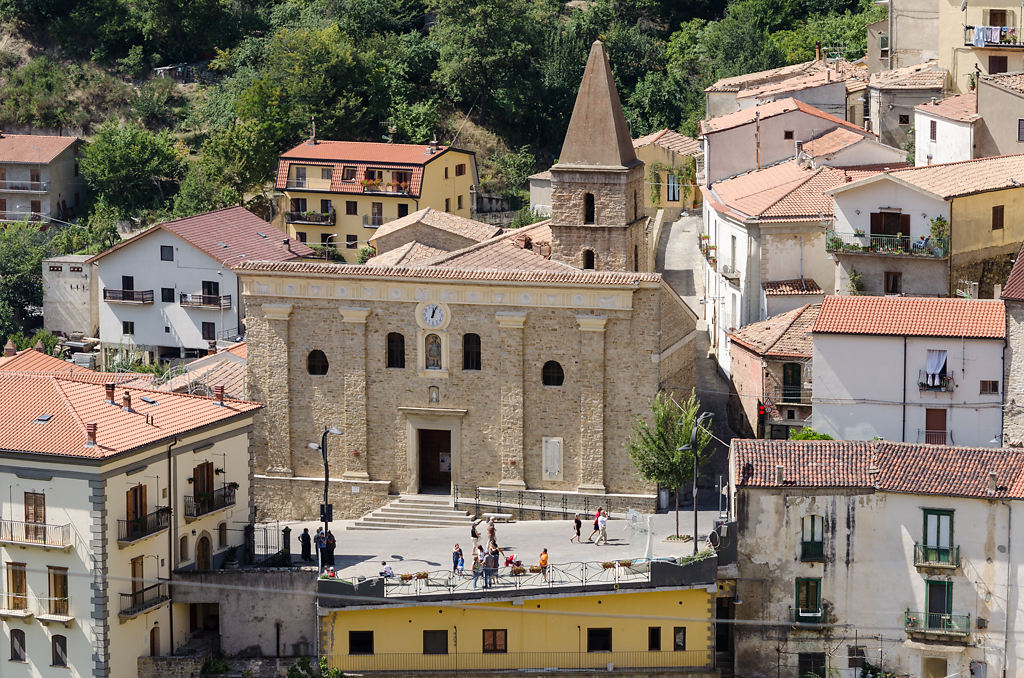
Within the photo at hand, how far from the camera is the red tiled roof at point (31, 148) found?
10406 centimetres

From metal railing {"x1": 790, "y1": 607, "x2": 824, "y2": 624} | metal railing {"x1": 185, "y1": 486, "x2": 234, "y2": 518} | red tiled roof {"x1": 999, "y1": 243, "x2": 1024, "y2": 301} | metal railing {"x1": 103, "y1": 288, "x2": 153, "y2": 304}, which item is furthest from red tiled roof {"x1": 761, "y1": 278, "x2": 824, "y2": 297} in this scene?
metal railing {"x1": 103, "y1": 288, "x2": 153, "y2": 304}

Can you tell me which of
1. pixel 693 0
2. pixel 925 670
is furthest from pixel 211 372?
pixel 693 0

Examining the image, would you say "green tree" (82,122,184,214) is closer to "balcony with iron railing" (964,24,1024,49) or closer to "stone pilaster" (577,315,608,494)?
"balcony with iron railing" (964,24,1024,49)

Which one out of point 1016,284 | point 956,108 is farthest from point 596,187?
point 956,108

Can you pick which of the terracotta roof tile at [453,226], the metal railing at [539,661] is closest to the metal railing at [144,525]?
the metal railing at [539,661]

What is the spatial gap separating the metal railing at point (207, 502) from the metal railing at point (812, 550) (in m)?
15.9

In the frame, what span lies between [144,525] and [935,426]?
22.2 m

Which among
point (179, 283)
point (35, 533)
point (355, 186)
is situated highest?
point (355, 186)

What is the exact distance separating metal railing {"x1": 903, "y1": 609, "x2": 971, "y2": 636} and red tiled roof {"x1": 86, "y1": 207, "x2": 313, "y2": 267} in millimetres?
37271

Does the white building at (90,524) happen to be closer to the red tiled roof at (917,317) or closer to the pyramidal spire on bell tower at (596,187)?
the pyramidal spire on bell tower at (596,187)

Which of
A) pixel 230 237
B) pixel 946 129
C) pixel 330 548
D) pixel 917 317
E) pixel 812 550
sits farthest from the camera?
pixel 230 237

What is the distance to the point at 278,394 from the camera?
6550 cm

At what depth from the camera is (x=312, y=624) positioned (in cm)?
5666

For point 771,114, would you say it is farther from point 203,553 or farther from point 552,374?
point 203,553
